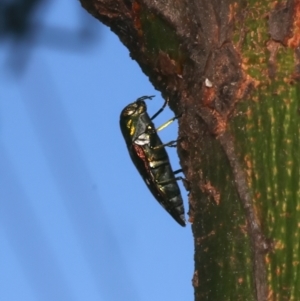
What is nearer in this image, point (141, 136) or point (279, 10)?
point (279, 10)

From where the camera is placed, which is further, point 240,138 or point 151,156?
point 151,156

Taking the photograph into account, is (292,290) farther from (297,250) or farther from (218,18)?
(218,18)

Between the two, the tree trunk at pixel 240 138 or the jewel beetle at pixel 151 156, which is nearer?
the tree trunk at pixel 240 138

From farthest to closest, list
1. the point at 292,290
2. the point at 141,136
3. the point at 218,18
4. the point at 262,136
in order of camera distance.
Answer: the point at 141,136 → the point at 218,18 → the point at 262,136 → the point at 292,290

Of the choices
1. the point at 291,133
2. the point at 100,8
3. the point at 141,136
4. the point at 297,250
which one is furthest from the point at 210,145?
the point at 141,136
